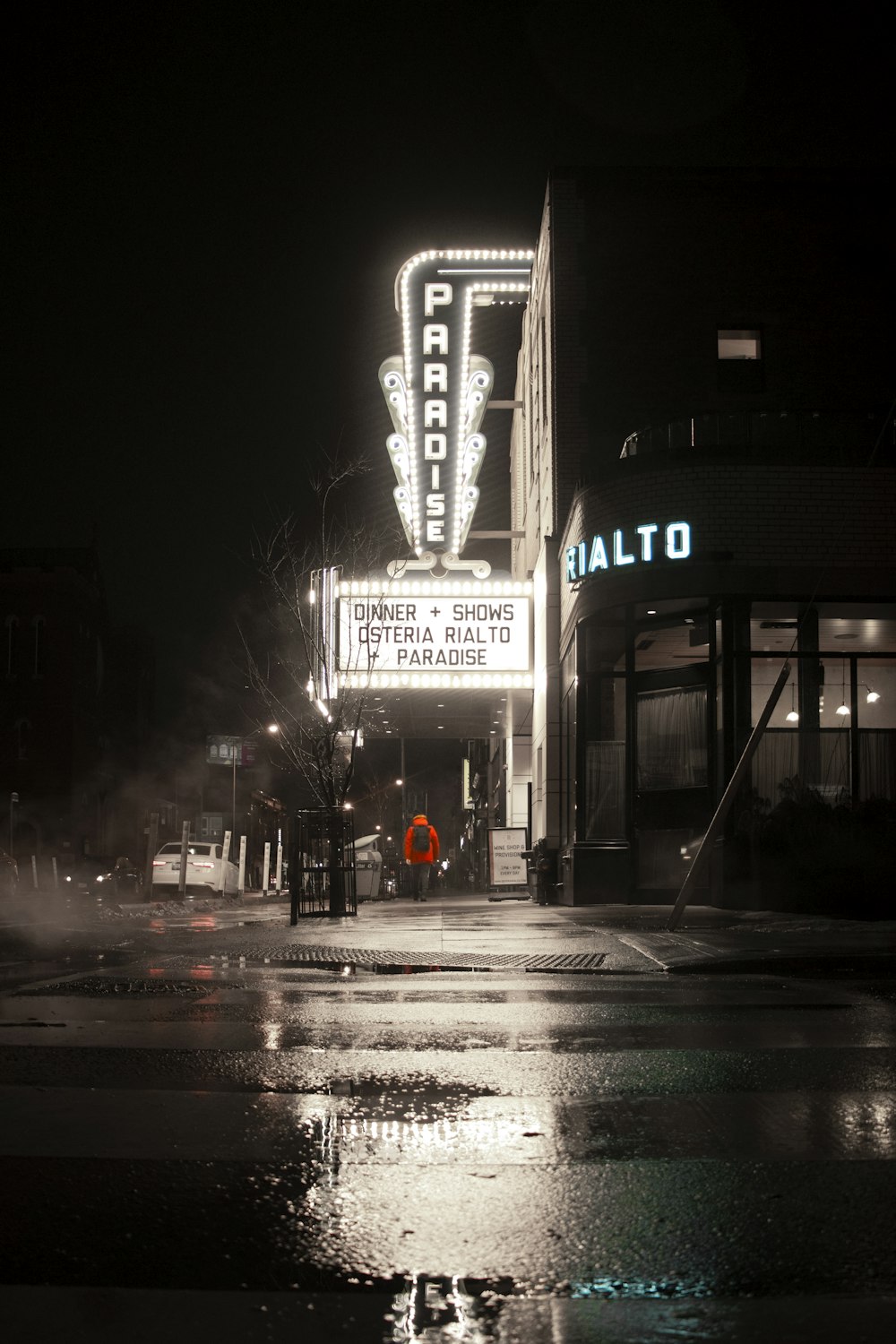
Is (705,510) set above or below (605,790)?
above

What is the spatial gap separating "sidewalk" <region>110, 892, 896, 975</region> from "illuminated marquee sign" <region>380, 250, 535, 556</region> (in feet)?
33.6

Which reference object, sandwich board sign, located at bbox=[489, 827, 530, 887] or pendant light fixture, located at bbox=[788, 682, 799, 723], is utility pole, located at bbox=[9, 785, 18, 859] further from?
pendant light fixture, located at bbox=[788, 682, 799, 723]

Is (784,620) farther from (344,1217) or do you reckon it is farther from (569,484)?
(344,1217)

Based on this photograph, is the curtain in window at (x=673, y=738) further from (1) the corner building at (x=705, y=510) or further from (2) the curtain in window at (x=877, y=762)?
(2) the curtain in window at (x=877, y=762)

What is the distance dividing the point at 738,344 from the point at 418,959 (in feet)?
50.7

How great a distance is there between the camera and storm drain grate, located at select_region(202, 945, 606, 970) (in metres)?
11.7

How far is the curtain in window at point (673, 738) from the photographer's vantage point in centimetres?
1983

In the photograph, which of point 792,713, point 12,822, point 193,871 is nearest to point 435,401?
point 792,713

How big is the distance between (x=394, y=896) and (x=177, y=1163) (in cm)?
2840

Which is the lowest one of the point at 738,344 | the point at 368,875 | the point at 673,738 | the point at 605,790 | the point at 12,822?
the point at 368,875

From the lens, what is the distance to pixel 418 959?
39.9 ft

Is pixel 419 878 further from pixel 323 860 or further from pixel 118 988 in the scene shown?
pixel 118 988

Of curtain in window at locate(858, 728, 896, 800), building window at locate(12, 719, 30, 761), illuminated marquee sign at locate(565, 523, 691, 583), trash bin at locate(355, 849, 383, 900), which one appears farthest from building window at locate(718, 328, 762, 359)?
building window at locate(12, 719, 30, 761)

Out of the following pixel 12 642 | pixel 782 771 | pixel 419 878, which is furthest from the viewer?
pixel 12 642
